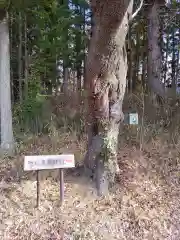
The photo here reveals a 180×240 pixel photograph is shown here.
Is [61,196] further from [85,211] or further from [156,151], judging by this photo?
[156,151]

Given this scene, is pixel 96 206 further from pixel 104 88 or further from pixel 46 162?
pixel 104 88

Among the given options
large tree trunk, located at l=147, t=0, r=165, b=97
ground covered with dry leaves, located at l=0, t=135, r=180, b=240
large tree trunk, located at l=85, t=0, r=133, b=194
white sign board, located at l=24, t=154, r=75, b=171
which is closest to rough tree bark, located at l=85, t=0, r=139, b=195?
large tree trunk, located at l=85, t=0, r=133, b=194

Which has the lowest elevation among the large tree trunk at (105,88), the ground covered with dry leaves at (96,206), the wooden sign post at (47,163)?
the ground covered with dry leaves at (96,206)

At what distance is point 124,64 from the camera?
133 inches

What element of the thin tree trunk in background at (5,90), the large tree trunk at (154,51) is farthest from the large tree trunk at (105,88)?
the large tree trunk at (154,51)

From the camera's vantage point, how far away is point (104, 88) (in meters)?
3.23

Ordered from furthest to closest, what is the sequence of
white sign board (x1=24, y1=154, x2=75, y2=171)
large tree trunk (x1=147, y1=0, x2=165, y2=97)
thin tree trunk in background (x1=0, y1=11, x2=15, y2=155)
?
large tree trunk (x1=147, y1=0, x2=165, y2=97) → thin tree trunk in background (x1=0, y1=11, x2=15, y2=155) → white sign board (x1=24, y1=154, x2=75, y2=171)

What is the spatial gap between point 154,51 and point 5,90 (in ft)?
11.3

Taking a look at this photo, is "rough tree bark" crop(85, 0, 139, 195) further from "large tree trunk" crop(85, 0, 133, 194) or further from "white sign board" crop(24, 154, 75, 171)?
"white sign board" crop(24, 154, 75, 171)

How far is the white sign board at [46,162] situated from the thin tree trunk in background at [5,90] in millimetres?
1654

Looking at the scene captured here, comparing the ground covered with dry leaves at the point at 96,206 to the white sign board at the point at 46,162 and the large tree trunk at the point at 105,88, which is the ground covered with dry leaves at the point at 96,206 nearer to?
the large tree trunk at the point at 105,88

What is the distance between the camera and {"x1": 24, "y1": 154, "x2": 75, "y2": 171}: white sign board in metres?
3.02

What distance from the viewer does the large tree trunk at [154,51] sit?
6090 millimetres

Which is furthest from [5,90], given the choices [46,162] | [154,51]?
[154,51]
